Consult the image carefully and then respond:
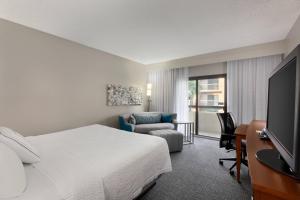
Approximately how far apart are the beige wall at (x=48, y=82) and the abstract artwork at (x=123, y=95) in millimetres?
188

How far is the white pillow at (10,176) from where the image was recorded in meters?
0.79

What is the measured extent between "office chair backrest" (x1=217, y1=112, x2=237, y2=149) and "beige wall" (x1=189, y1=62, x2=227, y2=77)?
190 cm

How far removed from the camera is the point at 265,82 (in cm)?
346

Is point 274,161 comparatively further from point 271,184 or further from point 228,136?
point 228,136

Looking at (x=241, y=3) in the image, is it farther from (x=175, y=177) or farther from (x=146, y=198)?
(x=146, y=198)

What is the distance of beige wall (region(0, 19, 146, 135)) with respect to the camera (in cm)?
248

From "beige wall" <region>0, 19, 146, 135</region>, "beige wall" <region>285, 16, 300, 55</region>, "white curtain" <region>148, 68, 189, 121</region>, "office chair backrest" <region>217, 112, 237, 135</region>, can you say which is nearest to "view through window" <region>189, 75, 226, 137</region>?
"white curtain" <region>148, 68, 189, 121</region>

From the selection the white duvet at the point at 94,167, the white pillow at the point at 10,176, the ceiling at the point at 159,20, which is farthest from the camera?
the ceiling at the point at 159,20

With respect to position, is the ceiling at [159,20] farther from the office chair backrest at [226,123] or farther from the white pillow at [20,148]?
the white pillow at [20,148]

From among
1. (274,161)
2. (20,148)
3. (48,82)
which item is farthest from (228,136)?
(48,82)

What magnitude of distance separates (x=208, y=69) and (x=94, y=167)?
4.32m

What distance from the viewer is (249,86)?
3662 millimetres

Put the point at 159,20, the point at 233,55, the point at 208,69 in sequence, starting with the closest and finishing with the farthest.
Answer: the point at 159,20 → the point at 233,55 → the point at 208,69

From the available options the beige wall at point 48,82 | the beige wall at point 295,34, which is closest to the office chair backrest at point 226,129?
the beige wall at point 295,34
